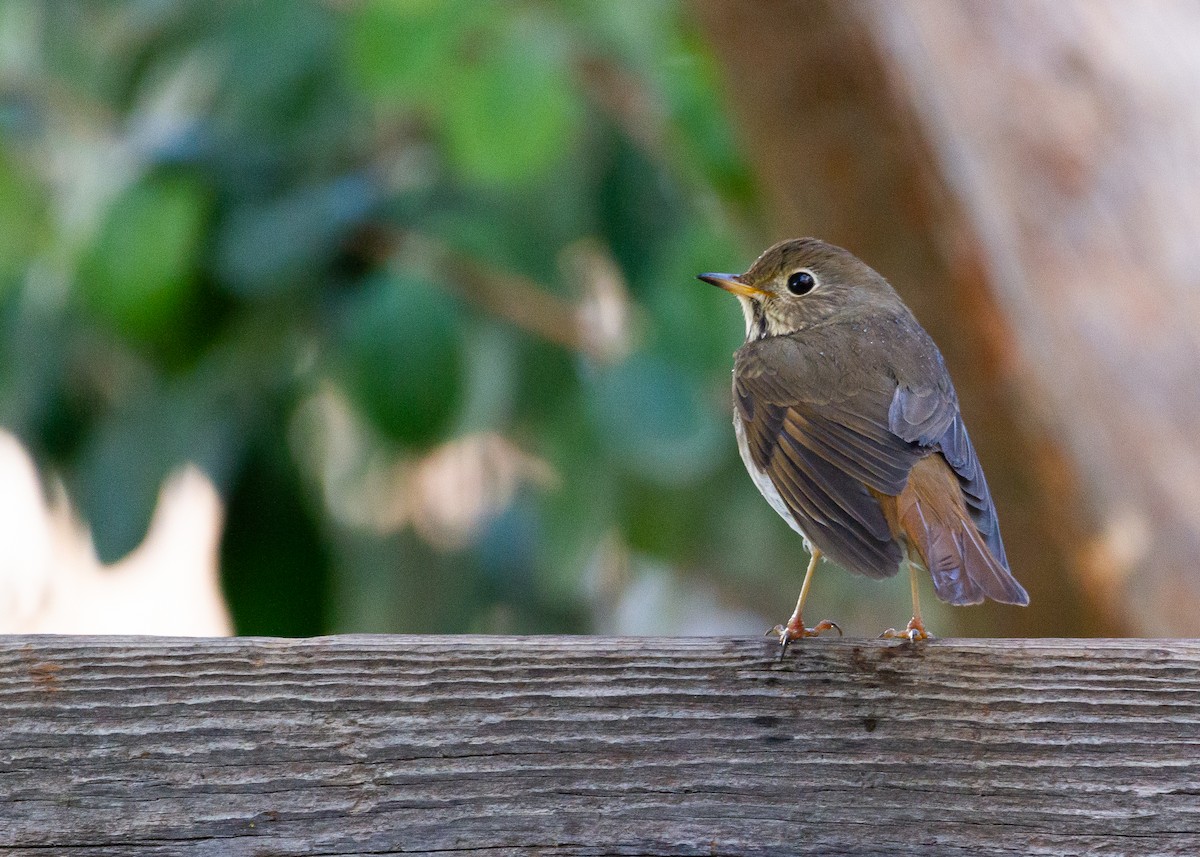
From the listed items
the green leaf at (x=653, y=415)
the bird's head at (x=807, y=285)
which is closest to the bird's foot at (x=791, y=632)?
the bird's head at (x=807, y=285)

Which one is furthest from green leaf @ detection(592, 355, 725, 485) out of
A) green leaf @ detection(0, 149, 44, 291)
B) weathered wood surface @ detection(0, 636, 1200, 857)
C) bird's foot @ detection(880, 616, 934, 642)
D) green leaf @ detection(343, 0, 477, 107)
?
weathered wood surface @ detection(0, 636, 1200, 857)

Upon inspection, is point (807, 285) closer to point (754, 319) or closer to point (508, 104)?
point (754, 319)

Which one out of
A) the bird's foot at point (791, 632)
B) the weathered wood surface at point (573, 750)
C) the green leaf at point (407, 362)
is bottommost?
the weathered wood surface at point (573, 750)

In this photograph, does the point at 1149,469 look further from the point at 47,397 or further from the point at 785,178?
the point at 47,397

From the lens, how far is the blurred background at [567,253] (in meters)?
4.12

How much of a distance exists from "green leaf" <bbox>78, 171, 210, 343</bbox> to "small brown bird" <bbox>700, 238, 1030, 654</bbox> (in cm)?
157

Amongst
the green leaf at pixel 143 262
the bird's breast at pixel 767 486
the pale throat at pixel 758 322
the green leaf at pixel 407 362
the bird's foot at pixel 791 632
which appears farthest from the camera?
the green leaf at pixel 407 362

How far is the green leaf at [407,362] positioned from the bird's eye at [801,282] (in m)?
1.19

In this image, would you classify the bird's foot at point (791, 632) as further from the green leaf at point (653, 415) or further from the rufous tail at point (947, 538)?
the green leaf at point (653, 415)

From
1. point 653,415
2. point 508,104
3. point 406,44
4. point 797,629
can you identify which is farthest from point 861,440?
point 406,44

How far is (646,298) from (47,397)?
Result: 1.86 meters

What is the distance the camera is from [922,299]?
14.5ft

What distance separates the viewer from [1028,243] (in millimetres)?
4535

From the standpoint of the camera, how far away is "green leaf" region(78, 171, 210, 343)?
12.7 feet
